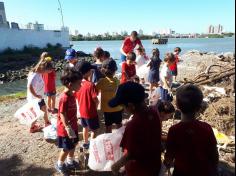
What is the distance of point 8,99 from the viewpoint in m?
12.1

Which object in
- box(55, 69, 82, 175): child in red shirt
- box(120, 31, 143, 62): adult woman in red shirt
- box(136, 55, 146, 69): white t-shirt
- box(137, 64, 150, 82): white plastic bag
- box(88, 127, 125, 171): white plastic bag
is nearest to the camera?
box(88, 127, 125, 171): white plastic bag

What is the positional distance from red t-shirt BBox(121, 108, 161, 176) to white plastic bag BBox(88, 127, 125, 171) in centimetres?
62

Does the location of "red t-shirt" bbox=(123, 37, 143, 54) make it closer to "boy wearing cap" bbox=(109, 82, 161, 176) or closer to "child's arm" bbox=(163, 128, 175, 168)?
"boy wearing cap" bbox=(109, 82, 161, 176)

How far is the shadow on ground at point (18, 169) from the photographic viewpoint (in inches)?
203

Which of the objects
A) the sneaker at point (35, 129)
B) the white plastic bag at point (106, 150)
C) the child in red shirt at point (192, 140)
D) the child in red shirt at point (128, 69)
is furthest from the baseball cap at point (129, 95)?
the child in red shirt at point (128, 69)

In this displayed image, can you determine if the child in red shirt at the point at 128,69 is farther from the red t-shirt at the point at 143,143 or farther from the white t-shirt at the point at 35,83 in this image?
the red t-shirt at the point at 143,143

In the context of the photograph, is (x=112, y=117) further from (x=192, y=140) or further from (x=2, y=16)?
(x=2, y=16)

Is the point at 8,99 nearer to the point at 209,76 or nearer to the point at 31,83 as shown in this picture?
the point at 31,83

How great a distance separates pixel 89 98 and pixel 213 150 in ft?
8.97

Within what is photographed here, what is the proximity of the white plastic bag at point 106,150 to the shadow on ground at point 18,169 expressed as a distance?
140cm

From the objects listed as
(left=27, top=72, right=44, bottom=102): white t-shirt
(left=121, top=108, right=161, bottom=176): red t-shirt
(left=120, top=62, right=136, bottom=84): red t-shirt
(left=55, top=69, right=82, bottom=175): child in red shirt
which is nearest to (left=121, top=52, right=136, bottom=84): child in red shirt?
(left=120, top=62, right=136, bottom=84): red t-shirt

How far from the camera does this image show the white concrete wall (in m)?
43.0

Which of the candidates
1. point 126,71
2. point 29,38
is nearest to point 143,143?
point 126,71

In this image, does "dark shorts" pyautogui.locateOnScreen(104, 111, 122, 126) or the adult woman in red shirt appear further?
the adult woman in red shirt
